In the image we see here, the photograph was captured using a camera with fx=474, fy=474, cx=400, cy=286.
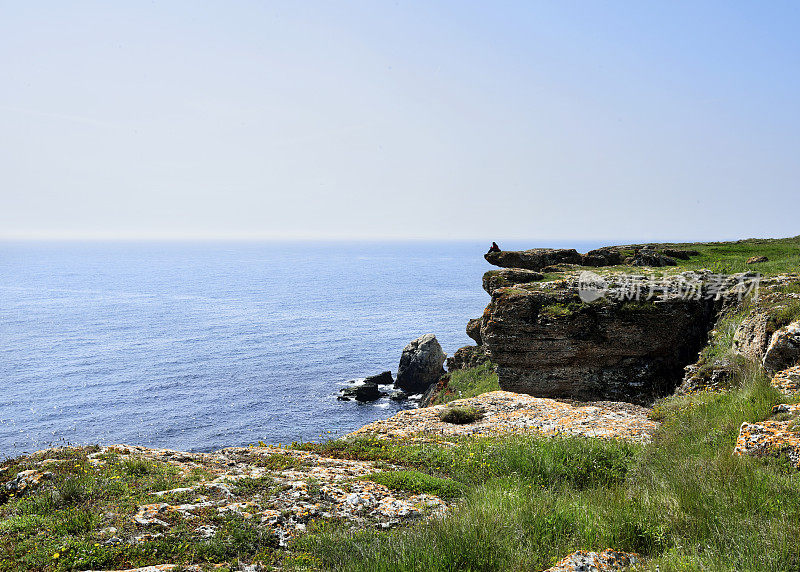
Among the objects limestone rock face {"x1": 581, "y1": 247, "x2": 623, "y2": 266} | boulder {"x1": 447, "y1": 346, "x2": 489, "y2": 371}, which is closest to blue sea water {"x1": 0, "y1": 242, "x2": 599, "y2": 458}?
boulder {"x1": 447, "y1": 346, "x2": 489, "y2": 371}

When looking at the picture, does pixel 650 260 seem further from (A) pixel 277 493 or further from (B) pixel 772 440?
(A) pixel 277 493

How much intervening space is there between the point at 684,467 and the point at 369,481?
18.3ft

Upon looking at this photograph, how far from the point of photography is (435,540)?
5.96 meters

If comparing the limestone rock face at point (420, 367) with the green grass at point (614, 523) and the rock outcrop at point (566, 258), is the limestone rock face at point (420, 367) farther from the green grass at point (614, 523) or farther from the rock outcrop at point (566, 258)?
the green grass at point (614, 523)

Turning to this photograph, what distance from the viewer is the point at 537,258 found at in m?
34.4

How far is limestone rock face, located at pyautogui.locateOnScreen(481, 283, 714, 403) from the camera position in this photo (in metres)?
21.4

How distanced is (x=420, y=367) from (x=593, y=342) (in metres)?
42.0

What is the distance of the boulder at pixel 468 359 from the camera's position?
46000 millimetres

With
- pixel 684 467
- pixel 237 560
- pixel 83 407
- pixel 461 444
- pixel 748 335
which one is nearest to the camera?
pixel 237 560

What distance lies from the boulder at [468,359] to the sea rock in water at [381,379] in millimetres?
17168

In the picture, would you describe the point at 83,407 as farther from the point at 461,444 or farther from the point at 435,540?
the point at 435,540

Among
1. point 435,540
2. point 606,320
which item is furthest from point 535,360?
point 435,540

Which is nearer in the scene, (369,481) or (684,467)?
(684,467)

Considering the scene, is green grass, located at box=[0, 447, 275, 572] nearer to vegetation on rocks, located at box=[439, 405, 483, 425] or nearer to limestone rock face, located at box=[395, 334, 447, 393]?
vegetation on rocks, located at box=[439, 405, 483, 425]
